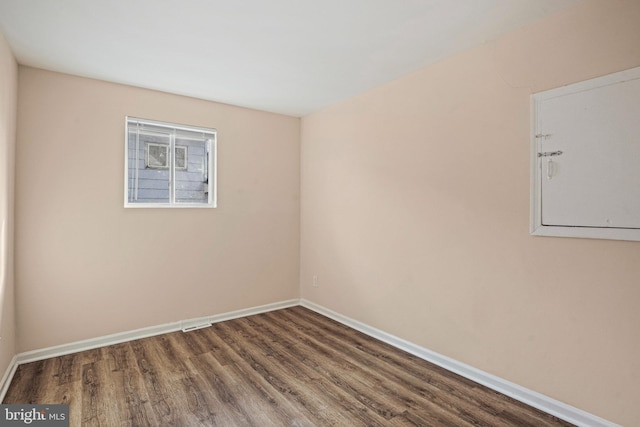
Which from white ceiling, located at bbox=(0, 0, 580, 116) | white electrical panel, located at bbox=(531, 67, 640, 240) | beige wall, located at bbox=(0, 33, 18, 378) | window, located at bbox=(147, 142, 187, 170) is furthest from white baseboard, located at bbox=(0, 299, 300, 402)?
white electrical panel, located at bbox=(531, 67, 640, 240)

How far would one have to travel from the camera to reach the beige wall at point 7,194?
7.55ft

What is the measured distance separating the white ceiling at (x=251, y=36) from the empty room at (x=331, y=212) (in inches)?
0.8

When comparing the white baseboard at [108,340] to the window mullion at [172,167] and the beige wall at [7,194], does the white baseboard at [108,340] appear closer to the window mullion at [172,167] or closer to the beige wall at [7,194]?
the beige wall at [7,194]

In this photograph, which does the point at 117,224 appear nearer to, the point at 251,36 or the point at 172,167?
the point at 172,167

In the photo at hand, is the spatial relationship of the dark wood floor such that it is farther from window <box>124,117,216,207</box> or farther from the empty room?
window <box>124,117,216,207</box>

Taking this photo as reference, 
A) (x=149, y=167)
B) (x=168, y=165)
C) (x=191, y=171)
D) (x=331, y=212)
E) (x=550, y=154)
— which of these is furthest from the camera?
(x=331, y=212)

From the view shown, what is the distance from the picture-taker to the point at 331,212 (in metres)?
3.93

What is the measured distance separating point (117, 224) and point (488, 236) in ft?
10.9

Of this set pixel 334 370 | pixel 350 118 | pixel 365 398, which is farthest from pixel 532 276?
pixel 350 118

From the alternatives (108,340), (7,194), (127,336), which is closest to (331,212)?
(127,336)

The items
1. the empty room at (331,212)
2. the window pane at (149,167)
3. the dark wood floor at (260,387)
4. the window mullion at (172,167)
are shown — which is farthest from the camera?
the window mullion at (172,167)

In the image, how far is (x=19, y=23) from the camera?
2139mm

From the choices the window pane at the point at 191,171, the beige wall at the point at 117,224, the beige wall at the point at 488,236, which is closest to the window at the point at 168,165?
the window pane at the point at 191,171

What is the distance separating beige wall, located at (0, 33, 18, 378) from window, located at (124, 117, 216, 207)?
834mm
